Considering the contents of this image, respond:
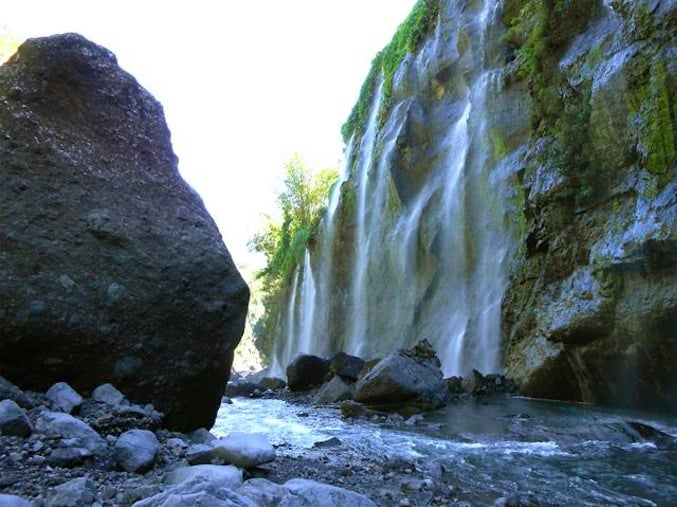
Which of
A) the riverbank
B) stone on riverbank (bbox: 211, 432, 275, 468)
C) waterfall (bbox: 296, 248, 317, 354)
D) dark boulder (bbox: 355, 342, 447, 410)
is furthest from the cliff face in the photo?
stone on riverbank (bbox: 211, 432, 275, 468)

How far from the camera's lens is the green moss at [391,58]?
2489 centimetres

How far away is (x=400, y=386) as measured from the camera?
10.9 meters

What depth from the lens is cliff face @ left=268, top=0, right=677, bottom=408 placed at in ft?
32.6

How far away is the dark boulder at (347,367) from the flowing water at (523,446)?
3.79m

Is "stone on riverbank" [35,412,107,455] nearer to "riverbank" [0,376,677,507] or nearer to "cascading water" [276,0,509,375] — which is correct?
Result: "riverbank" [0,376,677,507]

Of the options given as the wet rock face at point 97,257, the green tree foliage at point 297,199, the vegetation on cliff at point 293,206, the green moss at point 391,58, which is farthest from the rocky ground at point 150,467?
the green tree foliage at point 297,199

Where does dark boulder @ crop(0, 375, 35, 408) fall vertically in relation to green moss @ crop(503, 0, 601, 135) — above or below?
below

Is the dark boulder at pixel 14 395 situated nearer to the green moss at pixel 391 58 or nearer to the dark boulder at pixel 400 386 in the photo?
the dark boulder at pixel 400 386

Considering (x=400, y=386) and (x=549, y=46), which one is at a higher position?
(x=549, y=46)

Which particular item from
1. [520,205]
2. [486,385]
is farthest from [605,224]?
[520,205]

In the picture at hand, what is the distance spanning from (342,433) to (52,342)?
4.56 m

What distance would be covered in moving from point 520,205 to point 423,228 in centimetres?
520

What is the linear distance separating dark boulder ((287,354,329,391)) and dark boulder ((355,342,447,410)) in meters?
5.72

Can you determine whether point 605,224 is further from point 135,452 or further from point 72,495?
point 72,495
